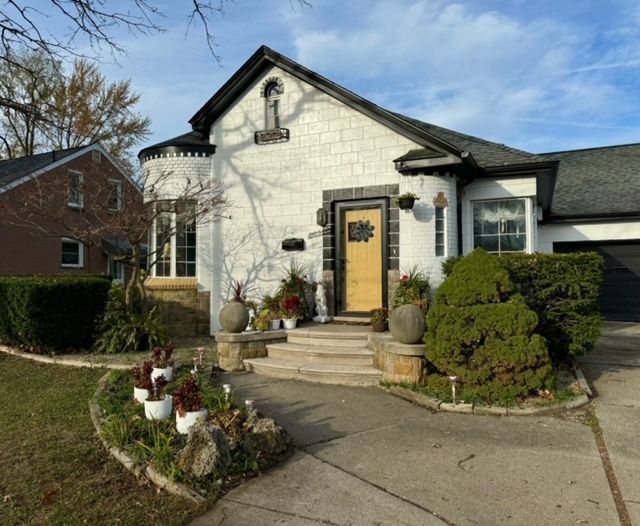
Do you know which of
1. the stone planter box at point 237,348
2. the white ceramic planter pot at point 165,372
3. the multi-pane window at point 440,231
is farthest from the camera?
the multi-pane window at point 440,231

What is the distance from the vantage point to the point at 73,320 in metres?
8.00

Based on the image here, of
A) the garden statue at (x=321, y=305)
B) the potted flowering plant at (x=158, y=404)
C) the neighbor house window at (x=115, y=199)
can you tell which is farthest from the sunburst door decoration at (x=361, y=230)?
the potted flowering plant at (x=158, y=404)

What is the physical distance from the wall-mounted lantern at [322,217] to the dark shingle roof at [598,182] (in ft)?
24.1

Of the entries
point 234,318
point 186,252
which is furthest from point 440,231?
point 186,252

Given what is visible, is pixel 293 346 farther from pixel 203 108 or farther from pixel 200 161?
pixel 203 108

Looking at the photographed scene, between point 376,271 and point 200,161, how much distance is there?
4.35 m

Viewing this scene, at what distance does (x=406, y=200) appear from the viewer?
814cm

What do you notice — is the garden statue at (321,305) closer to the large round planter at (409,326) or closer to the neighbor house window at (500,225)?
the large round planter at (409,326)

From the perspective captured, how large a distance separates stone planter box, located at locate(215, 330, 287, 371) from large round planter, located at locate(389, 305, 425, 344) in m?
2.32

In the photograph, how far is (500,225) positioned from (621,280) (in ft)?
18.2

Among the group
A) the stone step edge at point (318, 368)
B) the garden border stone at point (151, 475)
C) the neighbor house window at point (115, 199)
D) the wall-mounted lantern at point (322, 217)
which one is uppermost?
the neighbor house window at point (115, 199)

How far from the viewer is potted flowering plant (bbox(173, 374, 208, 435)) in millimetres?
3883

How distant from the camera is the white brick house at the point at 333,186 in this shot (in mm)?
8453

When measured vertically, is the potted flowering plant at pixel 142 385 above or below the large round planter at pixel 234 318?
below
